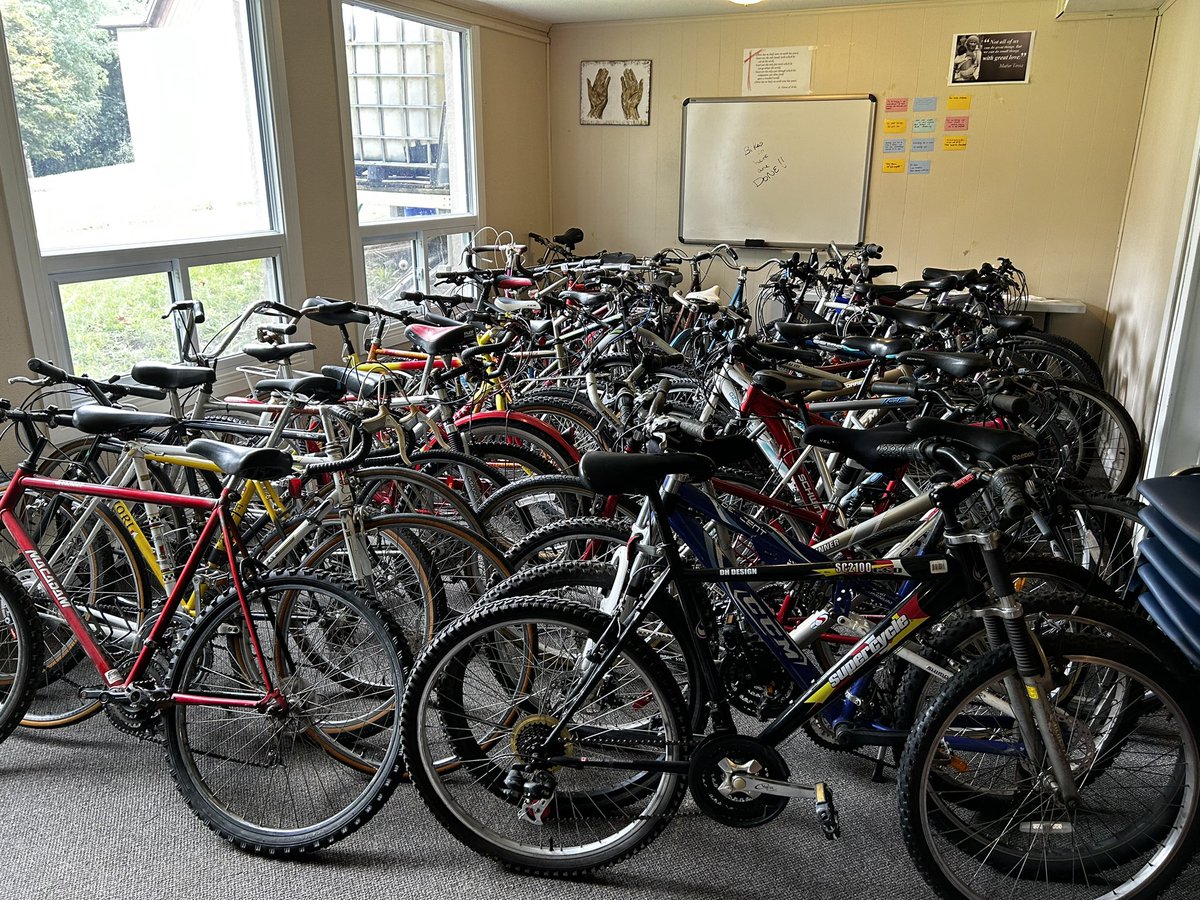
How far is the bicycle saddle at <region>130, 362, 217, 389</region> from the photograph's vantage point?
2254 millimetres

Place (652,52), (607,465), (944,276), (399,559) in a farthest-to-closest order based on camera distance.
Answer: (652,52), (944,276), (399,559), (607,465)

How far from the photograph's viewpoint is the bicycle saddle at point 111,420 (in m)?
1.81

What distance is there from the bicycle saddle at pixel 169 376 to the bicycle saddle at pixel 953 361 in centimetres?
194

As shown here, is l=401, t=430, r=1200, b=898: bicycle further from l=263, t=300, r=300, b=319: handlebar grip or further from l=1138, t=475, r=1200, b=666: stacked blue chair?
l=263, t=300, r=300, b=319: handlebar grip

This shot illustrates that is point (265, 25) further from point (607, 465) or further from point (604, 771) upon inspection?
point (604, 771)

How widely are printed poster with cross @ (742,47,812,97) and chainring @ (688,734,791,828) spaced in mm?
5005

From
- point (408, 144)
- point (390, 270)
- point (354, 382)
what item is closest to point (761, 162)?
point (408, 144)

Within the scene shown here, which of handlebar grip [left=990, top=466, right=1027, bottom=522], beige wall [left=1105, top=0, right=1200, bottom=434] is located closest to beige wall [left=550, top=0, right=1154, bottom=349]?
beige wall [left=1105, top=0, right=1200, bottom=434]

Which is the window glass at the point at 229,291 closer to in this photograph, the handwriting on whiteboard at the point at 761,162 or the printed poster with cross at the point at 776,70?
the handwriting on whiteboard at the point at 761,162

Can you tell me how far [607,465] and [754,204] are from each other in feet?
15.6

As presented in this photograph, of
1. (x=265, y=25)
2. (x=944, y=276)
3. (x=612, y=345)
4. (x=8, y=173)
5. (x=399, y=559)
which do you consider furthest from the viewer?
(x=944, y=276)

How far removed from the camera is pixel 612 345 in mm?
3150

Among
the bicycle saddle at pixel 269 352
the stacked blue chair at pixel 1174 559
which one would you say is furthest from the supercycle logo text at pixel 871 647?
the bicycle saddle at pixel 269 352

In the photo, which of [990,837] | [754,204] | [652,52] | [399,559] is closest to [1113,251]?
[754,204]
